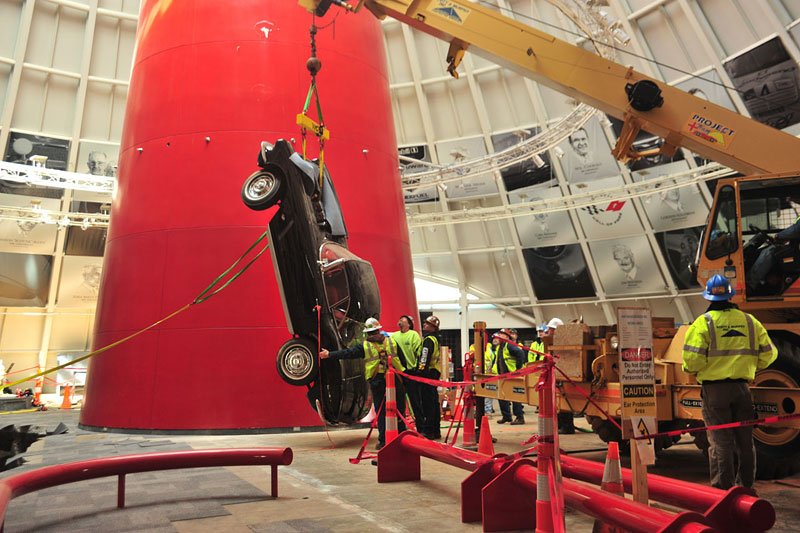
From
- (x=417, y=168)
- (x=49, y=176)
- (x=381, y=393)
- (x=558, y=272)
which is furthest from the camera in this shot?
(x=417, y=168)

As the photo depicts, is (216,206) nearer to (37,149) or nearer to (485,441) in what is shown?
(485,441)

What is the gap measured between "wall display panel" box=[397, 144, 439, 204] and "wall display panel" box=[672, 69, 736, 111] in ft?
28.8

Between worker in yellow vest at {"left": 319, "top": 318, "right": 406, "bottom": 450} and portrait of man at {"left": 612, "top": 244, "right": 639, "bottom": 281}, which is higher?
portrait of man at {"left": 612, "top": 244, "right": 639, "bottom": 281}

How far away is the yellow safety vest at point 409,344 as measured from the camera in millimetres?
8703

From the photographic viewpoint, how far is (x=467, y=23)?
866 cm

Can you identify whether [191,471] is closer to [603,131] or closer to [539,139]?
[539,139]

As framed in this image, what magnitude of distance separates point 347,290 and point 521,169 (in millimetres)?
15824

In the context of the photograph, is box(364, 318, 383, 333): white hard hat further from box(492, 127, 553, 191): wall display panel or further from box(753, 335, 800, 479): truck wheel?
box(492, 127, 553, 191): wall display panel

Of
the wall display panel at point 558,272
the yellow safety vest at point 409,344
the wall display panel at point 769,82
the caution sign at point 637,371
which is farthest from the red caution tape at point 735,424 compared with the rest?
the wall display panel at point 558,272

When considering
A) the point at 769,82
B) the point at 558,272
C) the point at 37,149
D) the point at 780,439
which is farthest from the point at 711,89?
the point at 37,149

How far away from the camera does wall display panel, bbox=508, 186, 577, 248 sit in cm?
2147

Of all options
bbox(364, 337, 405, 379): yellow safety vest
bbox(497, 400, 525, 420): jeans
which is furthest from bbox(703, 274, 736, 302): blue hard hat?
bbox(497, 400, 525, 420): jeans

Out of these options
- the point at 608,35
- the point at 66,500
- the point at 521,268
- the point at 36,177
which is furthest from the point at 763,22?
the point at 36,177

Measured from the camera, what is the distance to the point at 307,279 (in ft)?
22.7
